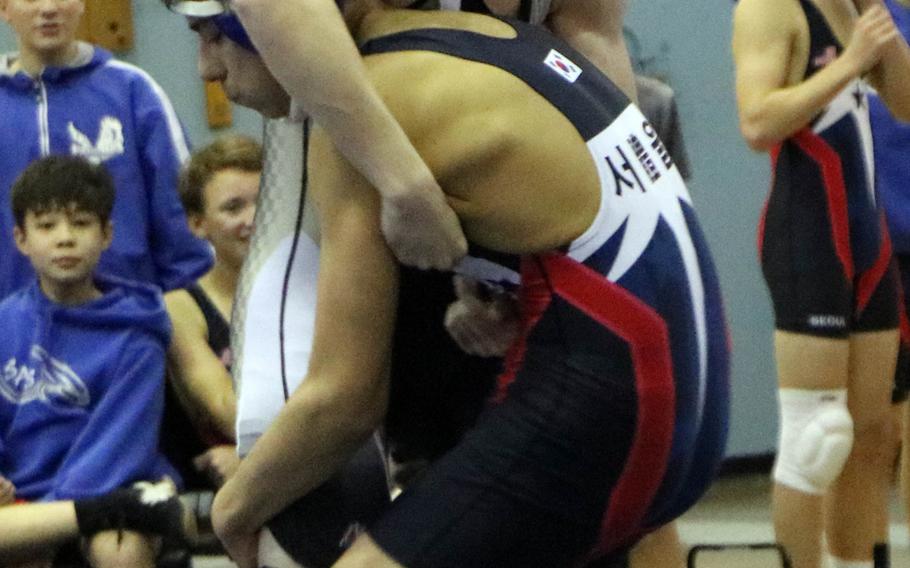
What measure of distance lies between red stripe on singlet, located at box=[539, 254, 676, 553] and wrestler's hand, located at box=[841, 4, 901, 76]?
157 cm

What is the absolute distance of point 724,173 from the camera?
5.48m

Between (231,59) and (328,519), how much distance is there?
52cm

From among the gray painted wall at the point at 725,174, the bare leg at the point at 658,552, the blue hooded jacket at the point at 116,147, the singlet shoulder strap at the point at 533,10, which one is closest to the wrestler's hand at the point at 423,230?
the singlet shoulder strap at the point at 533,10

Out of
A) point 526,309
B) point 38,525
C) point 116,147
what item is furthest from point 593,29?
point 116,147

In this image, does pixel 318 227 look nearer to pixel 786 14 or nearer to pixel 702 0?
pixel 786 14

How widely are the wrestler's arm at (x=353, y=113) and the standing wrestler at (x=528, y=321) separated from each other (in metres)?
0.04

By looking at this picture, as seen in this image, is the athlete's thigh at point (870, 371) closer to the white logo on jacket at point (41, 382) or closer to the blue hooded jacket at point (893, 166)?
the blue hooded jacket at point (893, 166)

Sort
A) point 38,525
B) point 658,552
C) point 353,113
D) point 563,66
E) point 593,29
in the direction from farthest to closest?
point 38,525, point 658,552, point 593,29, point 563,66, point 353,113

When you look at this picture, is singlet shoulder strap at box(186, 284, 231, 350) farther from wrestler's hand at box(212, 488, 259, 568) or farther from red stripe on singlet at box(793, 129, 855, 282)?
wrestler's hand at box(212, 488, 259, 568)

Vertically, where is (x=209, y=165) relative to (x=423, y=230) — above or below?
below

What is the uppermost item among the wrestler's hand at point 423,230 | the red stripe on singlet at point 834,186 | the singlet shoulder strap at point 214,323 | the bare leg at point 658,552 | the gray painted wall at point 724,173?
the wrestler's hand at point 423,230

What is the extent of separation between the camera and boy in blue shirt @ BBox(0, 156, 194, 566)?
3070 millimetres

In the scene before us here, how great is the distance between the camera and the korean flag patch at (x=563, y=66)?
1731 millimetres

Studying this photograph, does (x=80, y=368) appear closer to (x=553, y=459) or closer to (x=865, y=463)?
(x=865, y=463)
